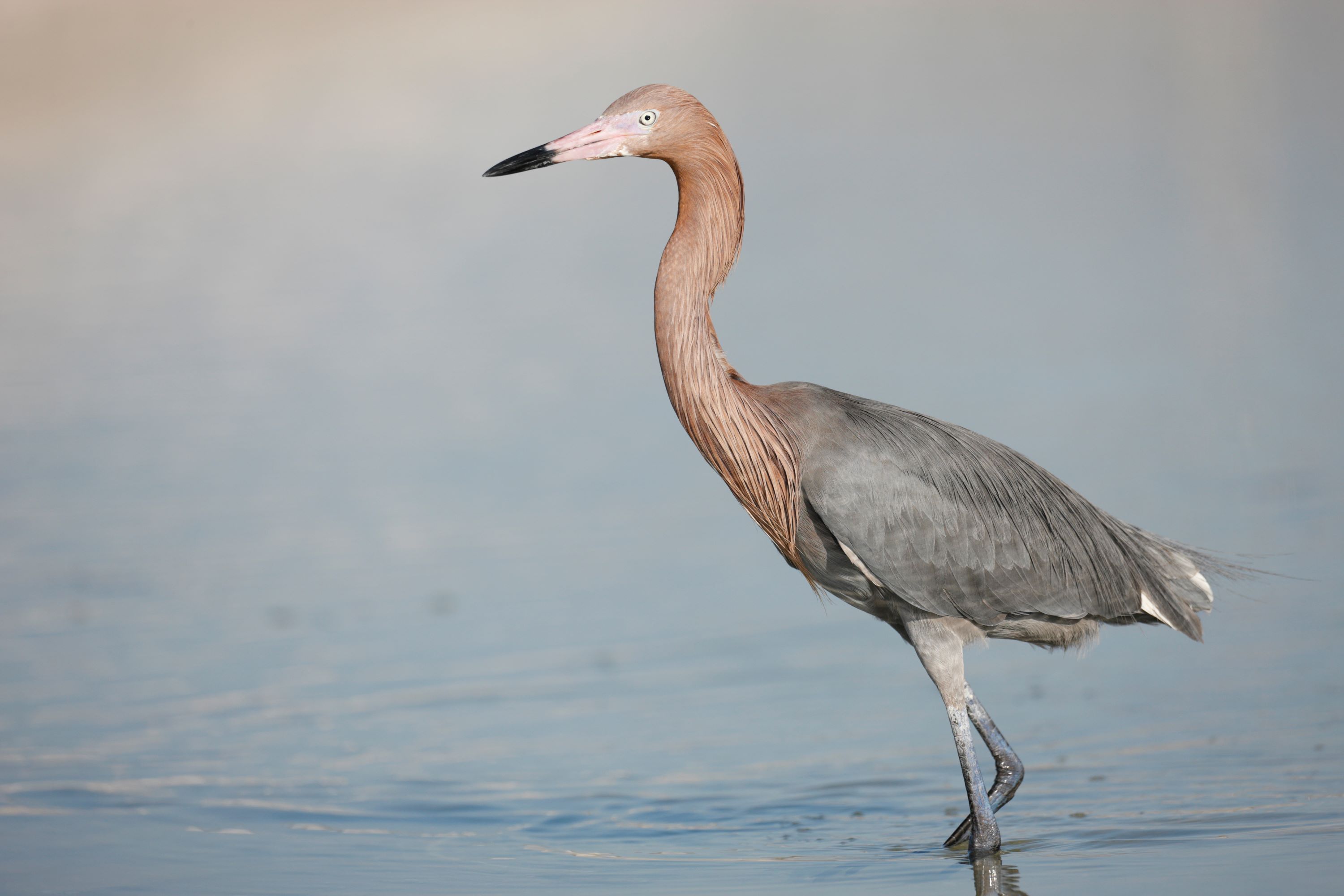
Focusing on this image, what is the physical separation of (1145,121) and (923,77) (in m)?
3.76

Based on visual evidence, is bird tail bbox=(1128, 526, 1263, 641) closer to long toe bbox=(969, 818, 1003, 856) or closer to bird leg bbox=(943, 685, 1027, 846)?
bird leg bbox=(943, 685, 1027, 846)

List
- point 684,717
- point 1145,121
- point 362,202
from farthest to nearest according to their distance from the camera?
point 1145,121 < point 362,202 < point 684,717

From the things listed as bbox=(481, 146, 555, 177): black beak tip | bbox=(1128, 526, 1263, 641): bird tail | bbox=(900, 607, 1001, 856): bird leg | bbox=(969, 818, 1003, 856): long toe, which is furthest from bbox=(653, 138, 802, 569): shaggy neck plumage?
bbox=(1128, 526, 1263, 641): bird tail

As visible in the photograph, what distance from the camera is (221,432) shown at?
1240 cm

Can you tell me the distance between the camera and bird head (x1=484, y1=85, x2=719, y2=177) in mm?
5500

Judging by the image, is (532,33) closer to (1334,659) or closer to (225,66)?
(225,66)

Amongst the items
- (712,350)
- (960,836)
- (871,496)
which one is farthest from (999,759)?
(712,350)

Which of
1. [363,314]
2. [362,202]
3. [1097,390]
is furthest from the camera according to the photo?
[362,202]

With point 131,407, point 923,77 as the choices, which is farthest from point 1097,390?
point 923,77

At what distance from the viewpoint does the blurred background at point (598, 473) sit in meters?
6.09

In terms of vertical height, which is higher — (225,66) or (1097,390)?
(225,66)

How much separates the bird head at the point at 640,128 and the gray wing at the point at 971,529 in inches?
43.7

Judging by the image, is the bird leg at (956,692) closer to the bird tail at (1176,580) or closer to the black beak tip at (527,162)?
the bird tail at (1176,580)

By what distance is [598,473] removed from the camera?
34.9 ft
